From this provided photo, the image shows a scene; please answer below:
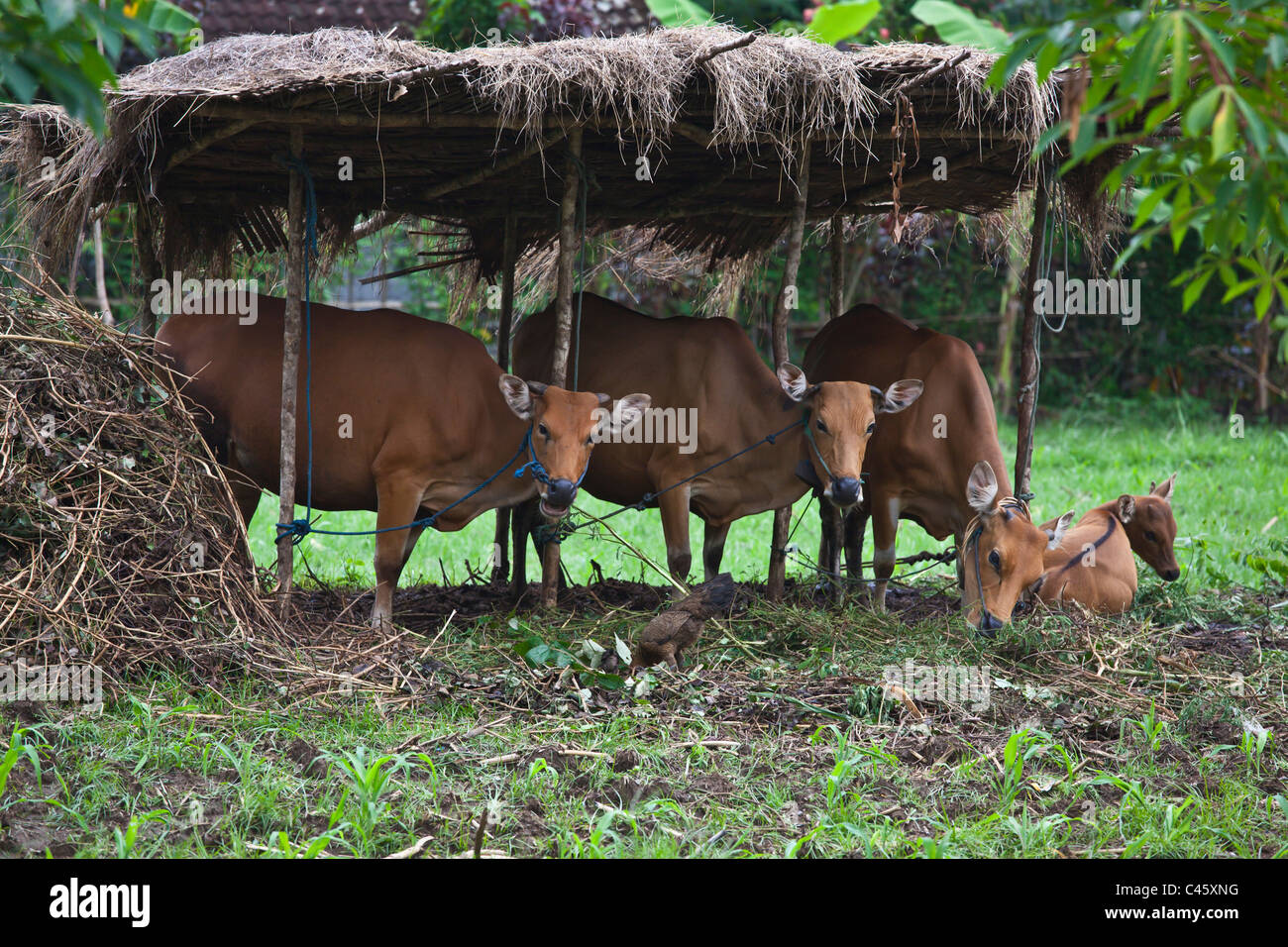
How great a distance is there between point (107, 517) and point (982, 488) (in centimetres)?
445

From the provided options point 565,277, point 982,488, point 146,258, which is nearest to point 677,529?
point 565,277

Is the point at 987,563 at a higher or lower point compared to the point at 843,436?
lower

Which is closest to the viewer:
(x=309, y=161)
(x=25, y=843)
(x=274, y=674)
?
(x=25, y=843)

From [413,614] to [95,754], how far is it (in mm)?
2837

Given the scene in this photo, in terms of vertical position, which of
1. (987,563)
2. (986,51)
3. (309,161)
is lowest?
(987,563)

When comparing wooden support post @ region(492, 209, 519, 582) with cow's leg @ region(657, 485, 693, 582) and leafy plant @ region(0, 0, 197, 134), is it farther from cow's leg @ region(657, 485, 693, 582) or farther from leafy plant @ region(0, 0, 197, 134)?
leafy plant @ region(0, 0, 197, 134)

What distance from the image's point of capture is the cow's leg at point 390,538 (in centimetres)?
684

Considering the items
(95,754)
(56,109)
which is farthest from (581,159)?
(95,754)

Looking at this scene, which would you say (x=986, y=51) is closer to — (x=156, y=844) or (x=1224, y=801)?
(x=1224, y=801)

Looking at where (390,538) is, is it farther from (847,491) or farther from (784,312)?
(784,312)

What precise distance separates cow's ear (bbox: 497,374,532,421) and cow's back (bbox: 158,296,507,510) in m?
0.48

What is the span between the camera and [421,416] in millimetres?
7031

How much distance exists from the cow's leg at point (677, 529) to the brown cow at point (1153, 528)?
8.92 feet

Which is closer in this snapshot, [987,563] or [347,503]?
[987,563]
